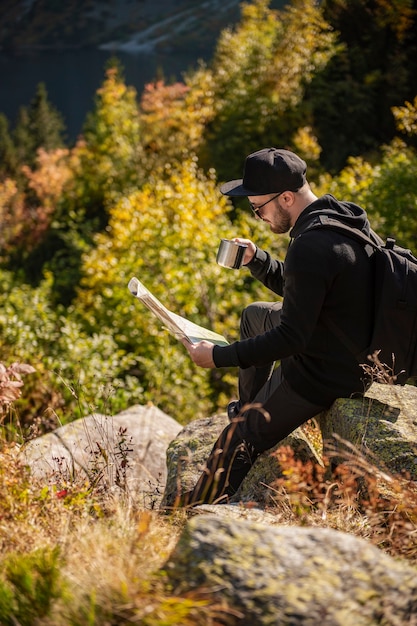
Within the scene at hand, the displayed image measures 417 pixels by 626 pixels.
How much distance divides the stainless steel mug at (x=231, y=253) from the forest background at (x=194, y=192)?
3.37 feet

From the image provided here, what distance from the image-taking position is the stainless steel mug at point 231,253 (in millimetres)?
3920

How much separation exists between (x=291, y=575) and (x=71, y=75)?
132218mm

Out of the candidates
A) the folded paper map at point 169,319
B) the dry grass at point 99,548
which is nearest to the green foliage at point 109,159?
the folded paper map at point 169,319

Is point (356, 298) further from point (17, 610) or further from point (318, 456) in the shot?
point (17, 610)

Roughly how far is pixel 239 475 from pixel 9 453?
1275mm

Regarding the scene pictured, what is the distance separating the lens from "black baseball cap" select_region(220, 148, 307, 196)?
340 cm

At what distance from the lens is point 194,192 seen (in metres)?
14.4

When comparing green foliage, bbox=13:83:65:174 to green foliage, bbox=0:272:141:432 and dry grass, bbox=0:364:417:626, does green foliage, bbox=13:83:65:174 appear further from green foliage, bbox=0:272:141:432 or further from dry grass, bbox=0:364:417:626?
dry grass, bbox=0:364:417:626

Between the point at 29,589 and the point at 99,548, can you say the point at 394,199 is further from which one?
the point at 29,589

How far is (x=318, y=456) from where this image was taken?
3947 millimetres

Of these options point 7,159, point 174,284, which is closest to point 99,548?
point 174,284

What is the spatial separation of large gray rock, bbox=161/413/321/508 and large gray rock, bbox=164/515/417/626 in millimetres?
1205

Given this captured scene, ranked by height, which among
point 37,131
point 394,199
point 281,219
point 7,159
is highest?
point 281,219

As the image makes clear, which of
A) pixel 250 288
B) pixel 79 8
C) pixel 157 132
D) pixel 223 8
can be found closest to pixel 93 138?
pixel 157 132
